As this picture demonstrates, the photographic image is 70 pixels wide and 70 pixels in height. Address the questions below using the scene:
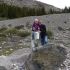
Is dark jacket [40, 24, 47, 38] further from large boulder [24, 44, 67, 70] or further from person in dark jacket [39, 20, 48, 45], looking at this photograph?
large boulder [24, 44, 67, 70]

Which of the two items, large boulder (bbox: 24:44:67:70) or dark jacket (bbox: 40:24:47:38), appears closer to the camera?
large boulder (bbox: 24:44:67:70)

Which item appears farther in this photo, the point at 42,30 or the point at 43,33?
the point at 43,33

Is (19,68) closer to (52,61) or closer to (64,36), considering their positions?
(52,61)

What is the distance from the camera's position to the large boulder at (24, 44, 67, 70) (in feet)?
53.6

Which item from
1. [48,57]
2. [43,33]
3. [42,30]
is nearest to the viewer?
[48,57]

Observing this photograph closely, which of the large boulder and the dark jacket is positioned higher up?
the dark jacket

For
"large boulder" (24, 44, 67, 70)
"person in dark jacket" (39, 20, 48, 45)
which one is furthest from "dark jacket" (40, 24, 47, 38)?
"large boulder" (24, 44, 67, 70)

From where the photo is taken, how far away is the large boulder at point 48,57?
1633 centimetres

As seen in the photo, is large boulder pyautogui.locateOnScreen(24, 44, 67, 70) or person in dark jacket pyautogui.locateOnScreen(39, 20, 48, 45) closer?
large boulder pyautogui.locateOnScreen(24, 44, 67, 70)

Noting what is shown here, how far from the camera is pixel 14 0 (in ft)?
542

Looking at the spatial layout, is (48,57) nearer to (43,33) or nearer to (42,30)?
(42,30)

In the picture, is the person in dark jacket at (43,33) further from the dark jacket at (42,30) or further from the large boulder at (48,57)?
the large boulder at (48,57)

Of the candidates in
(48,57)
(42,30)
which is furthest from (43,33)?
(48,57)

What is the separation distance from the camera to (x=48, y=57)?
1644cm
